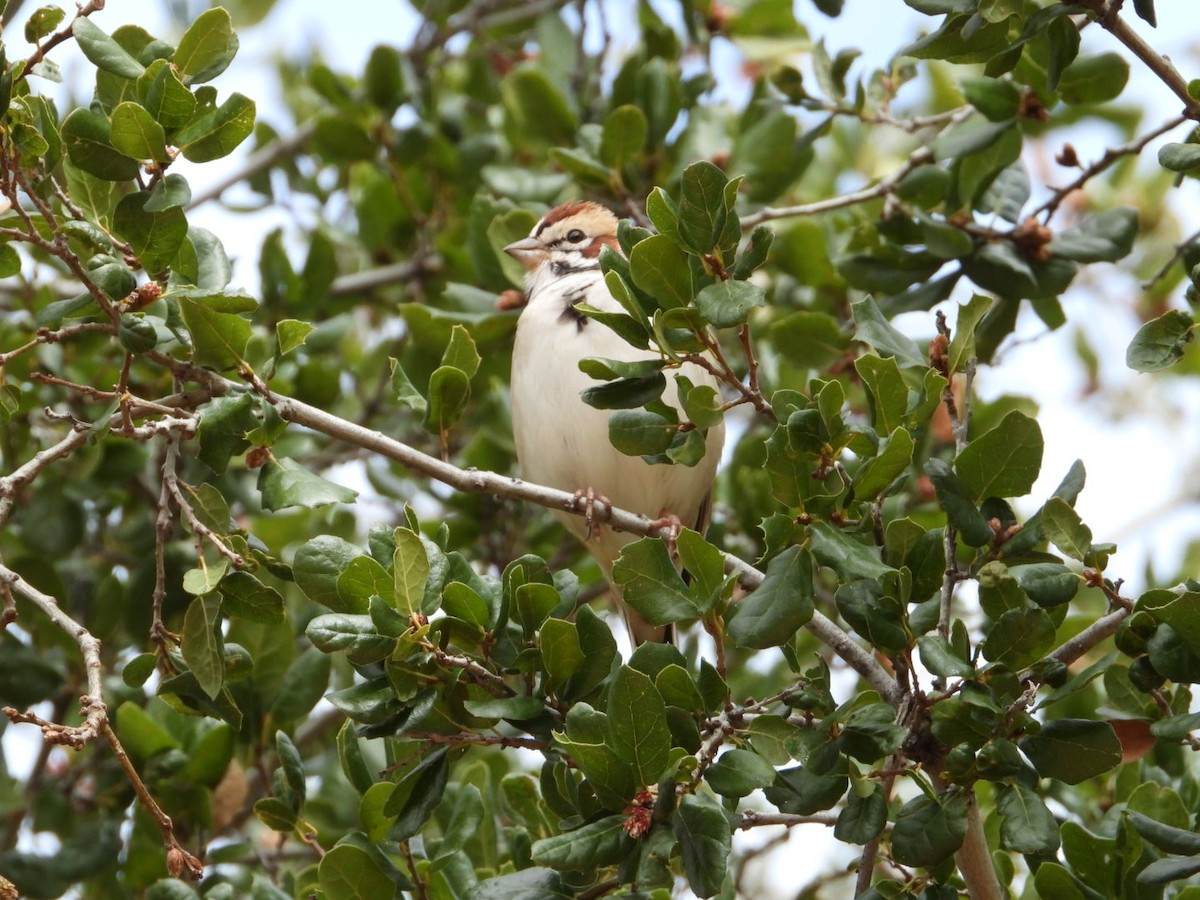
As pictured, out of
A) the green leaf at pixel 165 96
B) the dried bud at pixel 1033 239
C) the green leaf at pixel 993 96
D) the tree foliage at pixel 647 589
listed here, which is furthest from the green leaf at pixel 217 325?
the dried bud at pixel 1033 239

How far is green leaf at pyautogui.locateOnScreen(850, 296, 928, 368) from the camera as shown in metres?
2.38

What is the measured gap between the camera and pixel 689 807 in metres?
2.08

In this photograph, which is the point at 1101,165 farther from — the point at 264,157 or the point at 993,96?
the point at 264,157

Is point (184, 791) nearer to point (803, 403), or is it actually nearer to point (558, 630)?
point (558, 630)

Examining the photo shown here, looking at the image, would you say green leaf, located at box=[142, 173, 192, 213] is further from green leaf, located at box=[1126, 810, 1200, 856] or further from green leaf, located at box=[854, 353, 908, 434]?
green leaf, located at box=[1126, 810, 1200, 856]

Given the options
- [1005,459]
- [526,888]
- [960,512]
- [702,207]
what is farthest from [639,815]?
[702,207]

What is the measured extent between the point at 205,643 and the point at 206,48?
977 millimetres

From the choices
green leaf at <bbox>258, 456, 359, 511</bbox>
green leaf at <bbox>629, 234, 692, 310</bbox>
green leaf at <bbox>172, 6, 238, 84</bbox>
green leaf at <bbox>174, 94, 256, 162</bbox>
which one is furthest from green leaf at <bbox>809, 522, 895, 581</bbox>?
green leaf at <bbox>172, 6, 238, 84</bbox>

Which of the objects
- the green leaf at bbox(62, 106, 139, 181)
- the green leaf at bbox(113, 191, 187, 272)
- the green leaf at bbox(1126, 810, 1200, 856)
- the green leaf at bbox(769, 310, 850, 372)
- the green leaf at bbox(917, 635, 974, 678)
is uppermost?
the green leaf at bbox(769, 310, 850, 372)

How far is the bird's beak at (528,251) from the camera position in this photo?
13.1 ft

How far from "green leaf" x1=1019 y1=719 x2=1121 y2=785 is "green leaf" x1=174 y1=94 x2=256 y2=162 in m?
1.58

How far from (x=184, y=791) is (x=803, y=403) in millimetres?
1744

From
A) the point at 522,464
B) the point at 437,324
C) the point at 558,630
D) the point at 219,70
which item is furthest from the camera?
the point at 522,464

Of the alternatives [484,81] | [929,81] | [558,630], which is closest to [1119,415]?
[929,81]
